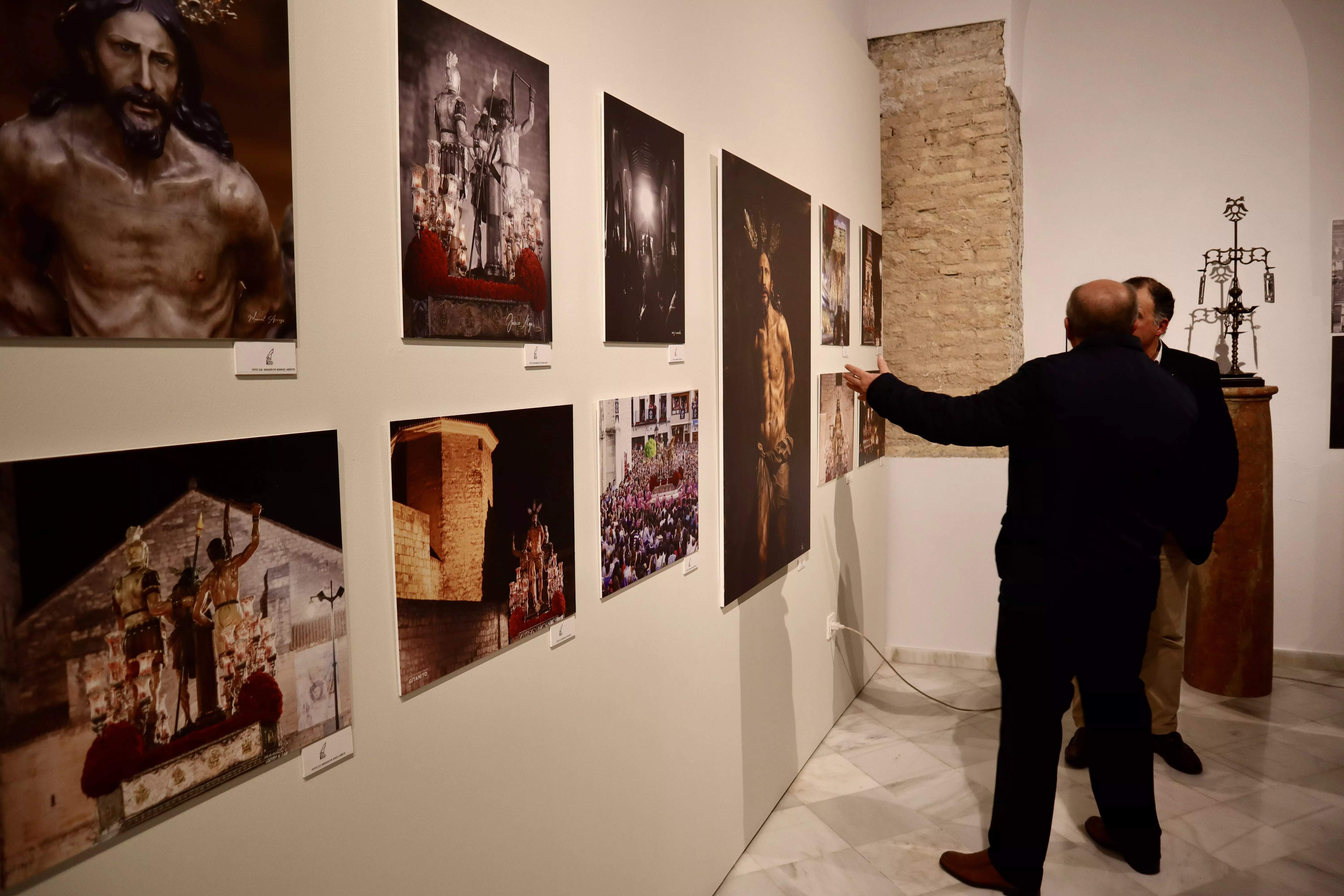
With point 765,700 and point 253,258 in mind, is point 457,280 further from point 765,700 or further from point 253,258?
point 765,700

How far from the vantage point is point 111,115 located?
3.56 feet

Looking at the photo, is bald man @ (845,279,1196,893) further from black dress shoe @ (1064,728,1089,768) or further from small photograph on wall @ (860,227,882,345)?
small photograph on wall @ (860,227,882,345)

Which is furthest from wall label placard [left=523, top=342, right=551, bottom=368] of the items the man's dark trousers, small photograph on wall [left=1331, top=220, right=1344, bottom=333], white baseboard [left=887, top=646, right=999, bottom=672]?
small photograph on wall [left=1331, top=220, right=1344, bottom=333]

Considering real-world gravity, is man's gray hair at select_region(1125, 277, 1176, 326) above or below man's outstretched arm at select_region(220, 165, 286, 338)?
above

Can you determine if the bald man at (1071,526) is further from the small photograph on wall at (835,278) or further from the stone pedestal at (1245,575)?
the stone pedestal at (1245,575)

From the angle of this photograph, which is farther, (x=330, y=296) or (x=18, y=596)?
(x=330, y=296)

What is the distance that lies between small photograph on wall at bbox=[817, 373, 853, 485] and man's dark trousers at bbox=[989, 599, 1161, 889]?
4.33 ft

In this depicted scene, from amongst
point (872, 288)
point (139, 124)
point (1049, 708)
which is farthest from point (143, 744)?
point (872, 288)

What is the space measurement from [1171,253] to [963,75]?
178 centimetres

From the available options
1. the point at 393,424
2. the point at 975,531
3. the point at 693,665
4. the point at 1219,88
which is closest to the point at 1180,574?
the point at 975,531

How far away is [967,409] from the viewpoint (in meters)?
2.83

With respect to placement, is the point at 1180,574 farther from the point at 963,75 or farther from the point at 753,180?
the point at 963,75

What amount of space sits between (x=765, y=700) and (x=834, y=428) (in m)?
1.42

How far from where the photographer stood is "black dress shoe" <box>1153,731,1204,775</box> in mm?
3984
